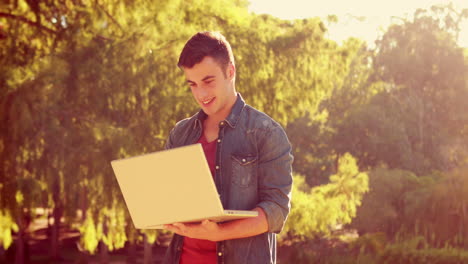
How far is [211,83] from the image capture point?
2.14 meters

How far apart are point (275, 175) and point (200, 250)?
40cm

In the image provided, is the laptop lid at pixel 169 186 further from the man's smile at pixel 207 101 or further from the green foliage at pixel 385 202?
the green foliage at pixel 385 202

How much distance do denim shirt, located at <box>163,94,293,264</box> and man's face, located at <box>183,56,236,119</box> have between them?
85 millimetres

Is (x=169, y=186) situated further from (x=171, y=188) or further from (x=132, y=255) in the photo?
(x=132, y=255)

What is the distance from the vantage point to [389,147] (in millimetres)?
28531

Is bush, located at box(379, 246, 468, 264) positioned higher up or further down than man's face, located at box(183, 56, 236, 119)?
further down

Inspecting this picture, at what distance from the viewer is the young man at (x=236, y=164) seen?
2.10m

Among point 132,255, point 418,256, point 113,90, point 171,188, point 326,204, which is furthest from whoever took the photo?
point 132,255

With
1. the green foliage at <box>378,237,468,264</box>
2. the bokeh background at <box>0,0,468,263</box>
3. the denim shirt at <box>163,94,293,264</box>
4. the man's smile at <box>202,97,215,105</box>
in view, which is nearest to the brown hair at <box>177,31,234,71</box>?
the man's smile at <box>202,97,215,105</box>

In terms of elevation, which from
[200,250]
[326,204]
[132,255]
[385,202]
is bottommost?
[132,255]

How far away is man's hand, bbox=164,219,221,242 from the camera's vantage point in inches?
76.9

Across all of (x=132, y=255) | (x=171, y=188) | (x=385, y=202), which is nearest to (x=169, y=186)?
(x=171, y=188)

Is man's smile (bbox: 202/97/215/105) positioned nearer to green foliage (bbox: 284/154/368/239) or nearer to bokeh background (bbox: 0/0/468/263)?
bokeh background (bbox: 0/0/468/263)

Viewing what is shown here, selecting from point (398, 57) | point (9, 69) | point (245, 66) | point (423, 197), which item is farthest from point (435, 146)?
point (9, 69)
